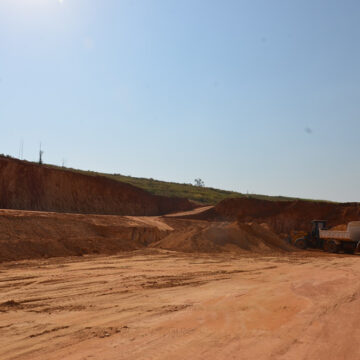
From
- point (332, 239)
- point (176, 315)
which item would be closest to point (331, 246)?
point (332, 239)

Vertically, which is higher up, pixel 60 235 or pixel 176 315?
pixel 60 235

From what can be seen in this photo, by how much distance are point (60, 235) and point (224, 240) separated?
9.20 metres

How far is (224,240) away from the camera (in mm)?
23266

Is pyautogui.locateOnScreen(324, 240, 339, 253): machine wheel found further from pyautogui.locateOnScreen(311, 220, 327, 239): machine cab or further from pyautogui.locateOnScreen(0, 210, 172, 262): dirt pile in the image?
pyautogui.locateOnScreen(0, 210, 172, 262): dirt pile

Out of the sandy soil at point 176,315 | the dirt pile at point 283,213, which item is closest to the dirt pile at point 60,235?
the sandy soil at point 176,315

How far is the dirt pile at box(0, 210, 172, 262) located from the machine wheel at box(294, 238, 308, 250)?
9.86 m

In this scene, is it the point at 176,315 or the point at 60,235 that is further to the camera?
the point at 60,235

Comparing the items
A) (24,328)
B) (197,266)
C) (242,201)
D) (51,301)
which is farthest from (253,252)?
(242,201)

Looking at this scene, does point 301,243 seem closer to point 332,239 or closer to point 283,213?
point 332,239

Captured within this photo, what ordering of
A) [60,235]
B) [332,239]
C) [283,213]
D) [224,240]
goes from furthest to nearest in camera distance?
[283,213], [332,239], [224,240], [60,235]

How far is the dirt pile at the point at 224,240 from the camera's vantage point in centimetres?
2223

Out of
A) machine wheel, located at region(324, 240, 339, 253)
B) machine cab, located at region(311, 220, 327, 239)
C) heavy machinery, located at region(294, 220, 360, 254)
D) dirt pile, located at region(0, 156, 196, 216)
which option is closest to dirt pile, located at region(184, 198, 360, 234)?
dirt pile, located at region(0, 156, 196, 216)

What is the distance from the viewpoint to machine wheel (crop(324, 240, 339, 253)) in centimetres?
2558

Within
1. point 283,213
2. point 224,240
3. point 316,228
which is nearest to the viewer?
point 224,240
